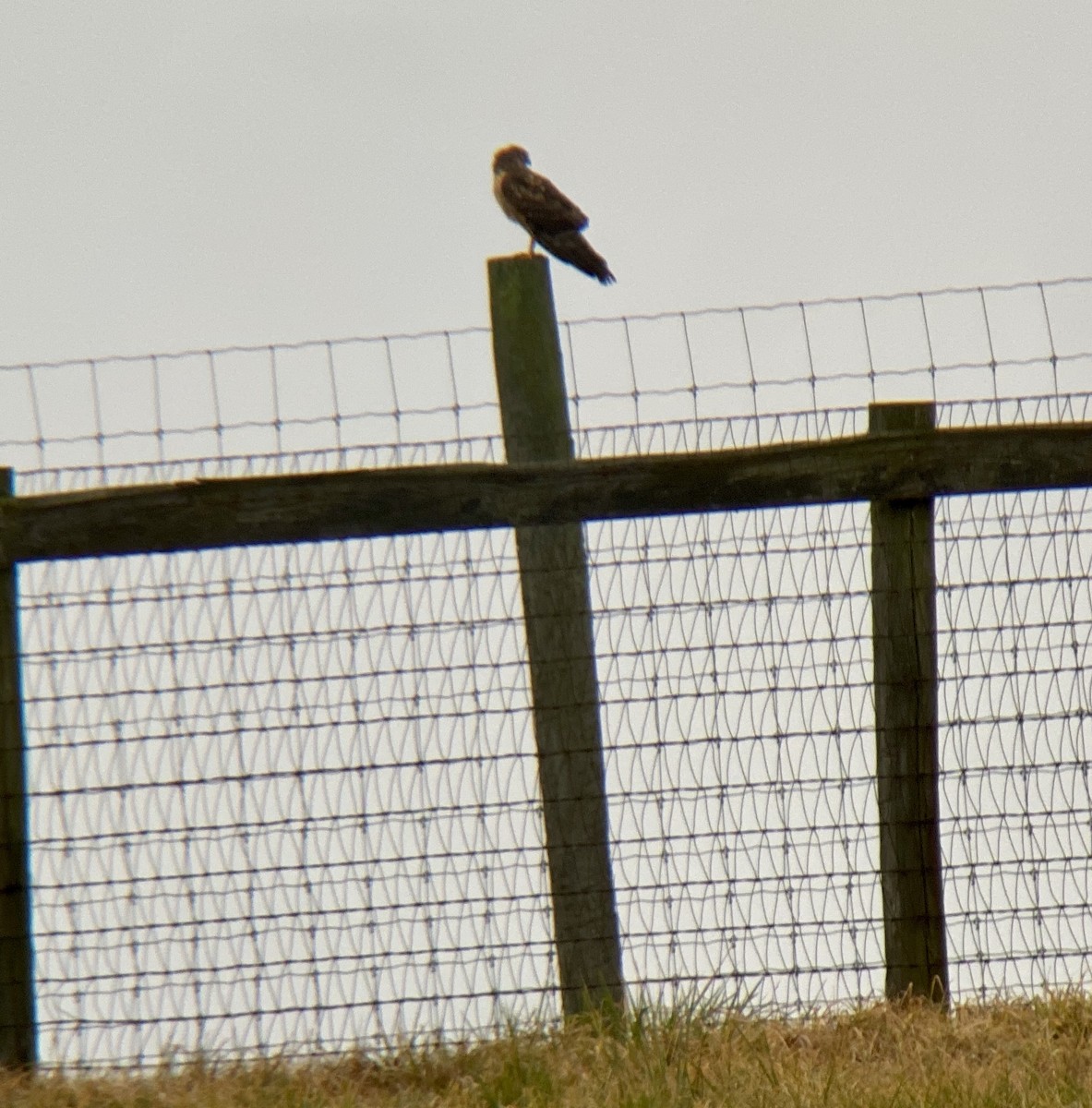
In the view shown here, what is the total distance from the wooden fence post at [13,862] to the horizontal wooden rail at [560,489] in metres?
0.37

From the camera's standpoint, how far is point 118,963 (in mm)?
4934

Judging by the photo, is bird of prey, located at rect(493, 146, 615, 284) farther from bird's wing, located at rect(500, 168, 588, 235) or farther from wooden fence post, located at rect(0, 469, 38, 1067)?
wooden fence post, located at rect(0, 469, 38, 1067)

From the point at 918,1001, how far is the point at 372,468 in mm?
2211

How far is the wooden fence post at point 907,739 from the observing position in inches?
197

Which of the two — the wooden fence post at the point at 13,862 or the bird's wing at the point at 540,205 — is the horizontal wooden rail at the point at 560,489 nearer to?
the wooden fence post at the point at 13,862

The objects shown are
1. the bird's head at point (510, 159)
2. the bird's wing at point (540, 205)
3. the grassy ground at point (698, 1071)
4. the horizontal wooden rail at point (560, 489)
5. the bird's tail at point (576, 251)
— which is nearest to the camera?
the grassy ground at point (698, 1071)

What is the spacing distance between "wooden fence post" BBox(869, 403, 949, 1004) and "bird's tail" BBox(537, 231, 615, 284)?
3.36m

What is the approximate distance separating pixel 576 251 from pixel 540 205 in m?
0.37

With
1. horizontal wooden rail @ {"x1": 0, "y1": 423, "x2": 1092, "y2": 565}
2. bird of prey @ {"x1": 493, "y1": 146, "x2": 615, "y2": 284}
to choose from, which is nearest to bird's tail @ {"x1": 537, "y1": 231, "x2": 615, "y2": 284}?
bird of prey @ {"x1": 493, "y1": 146, "x2": 615, "y2": 284}

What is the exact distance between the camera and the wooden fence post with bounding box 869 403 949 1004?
16.4 feet

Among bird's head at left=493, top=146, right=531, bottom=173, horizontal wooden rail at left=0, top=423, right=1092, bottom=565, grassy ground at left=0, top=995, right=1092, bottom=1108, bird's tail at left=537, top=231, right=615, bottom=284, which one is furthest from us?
bird's head at left=493, top=146, right=531, bottom=173

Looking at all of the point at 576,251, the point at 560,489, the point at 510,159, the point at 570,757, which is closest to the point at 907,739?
the point at 570,757

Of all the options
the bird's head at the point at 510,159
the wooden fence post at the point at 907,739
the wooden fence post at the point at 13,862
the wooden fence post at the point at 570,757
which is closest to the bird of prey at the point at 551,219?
the bird's head at the point at 510,159

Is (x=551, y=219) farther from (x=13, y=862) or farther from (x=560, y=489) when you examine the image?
(x=13, y=862)
